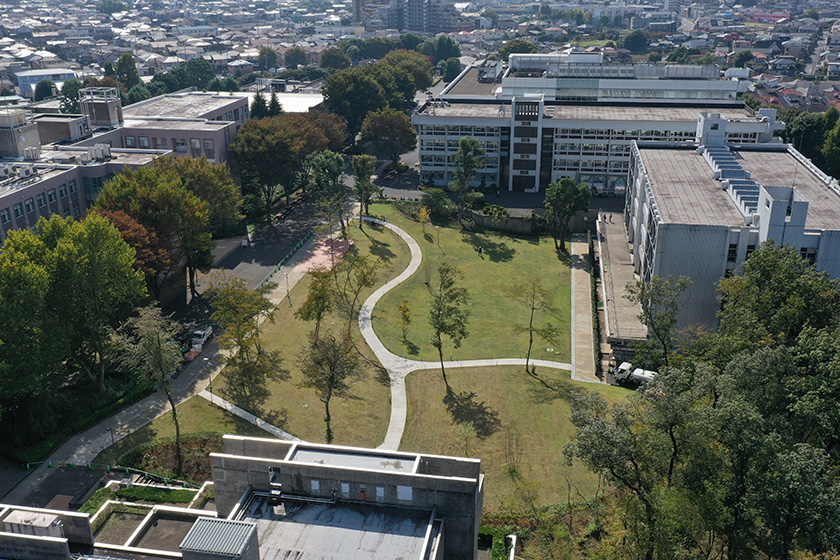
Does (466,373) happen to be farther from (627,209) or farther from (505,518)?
(627,209)

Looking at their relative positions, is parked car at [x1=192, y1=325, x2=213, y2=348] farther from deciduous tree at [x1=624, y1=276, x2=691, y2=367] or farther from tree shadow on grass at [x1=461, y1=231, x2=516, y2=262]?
deciduous tree at [x1=624, y1=276, x2=691, y2=367]

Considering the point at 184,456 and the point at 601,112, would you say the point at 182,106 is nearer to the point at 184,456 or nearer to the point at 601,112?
the point at 601,112

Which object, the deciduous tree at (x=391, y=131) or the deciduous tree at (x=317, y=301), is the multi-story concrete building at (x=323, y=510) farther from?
the deciduous tree at (x=391, y=131)

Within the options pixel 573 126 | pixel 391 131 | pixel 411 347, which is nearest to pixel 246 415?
pixel 411 347

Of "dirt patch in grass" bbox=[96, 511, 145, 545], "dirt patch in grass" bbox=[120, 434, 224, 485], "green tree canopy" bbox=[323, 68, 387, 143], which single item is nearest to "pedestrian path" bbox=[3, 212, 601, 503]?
"dirt patch in grass" bbox=[120, 434, 224, 485]

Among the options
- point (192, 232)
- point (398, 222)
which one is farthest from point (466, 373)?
point (398, 222)
